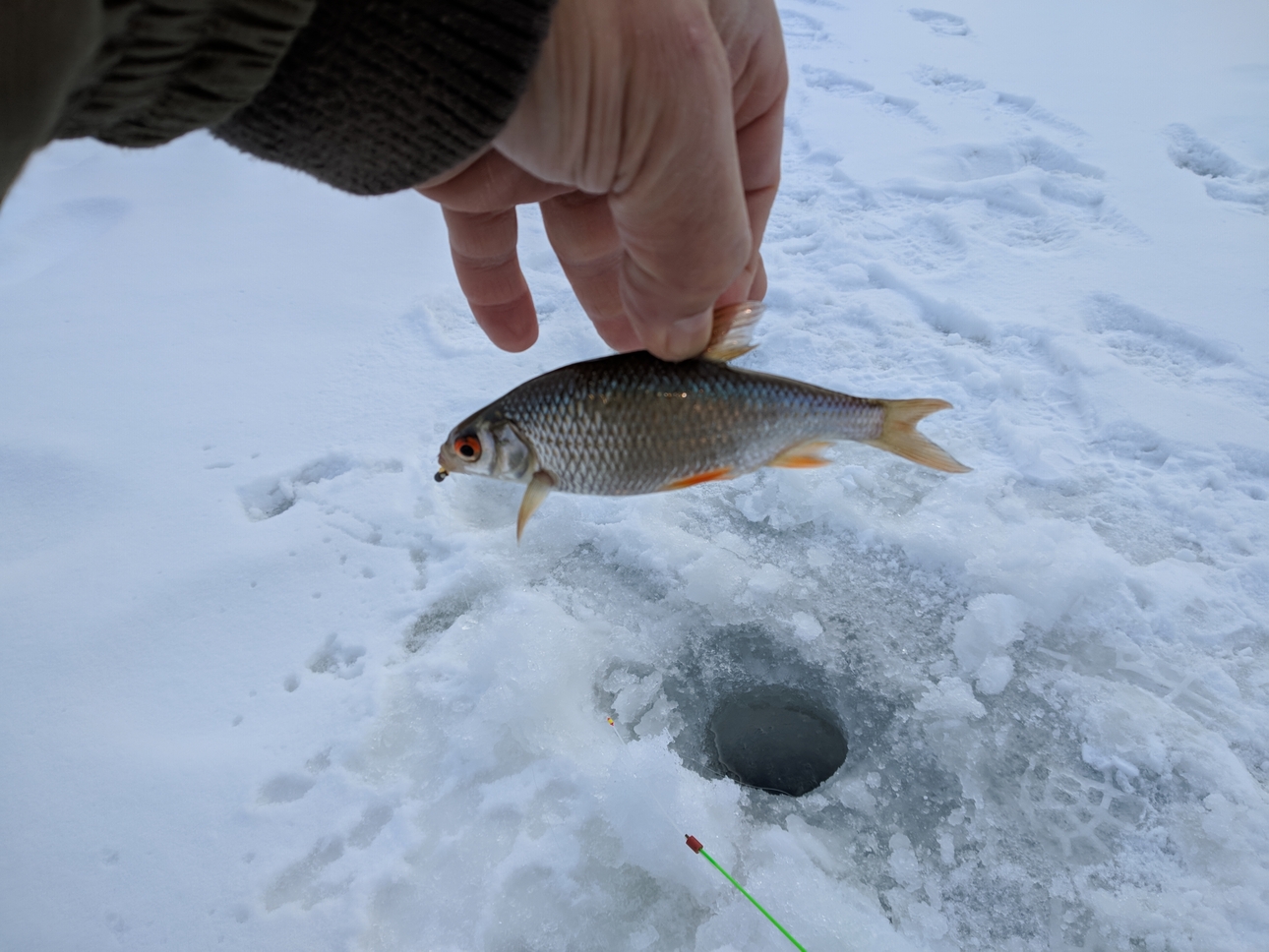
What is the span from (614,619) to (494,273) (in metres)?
1.34

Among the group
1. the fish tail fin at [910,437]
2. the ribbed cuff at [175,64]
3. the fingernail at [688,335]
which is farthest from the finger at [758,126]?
the ribbed cuff at [175,64]

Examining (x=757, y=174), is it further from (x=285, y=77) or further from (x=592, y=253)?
(x=285, y=77)

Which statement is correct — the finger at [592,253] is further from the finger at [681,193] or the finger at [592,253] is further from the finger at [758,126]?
the finger at [681,193]

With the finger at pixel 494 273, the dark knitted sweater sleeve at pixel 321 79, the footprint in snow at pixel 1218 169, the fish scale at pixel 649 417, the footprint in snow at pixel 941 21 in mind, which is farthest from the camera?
the footprint in snow at pixel 941 21

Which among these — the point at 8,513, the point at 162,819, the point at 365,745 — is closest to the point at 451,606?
the point at 365,745

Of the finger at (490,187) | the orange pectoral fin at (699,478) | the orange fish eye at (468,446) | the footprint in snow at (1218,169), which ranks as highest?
the finger at (490,187)

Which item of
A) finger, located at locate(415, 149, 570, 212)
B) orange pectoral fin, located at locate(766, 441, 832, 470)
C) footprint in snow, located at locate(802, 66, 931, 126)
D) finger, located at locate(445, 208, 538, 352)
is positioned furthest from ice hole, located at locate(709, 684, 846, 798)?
footprint in snow, located at locate(802, 66, 931, 126)

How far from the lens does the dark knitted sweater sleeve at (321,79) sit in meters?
0.96

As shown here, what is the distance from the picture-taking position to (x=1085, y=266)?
4.39 metres

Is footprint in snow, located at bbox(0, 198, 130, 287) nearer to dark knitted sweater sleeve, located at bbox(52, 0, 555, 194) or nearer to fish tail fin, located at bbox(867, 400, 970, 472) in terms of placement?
dark knitted sweater sleeve, located at bbox(52, 0, 555, 194)

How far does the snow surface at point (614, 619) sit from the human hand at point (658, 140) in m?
1.36

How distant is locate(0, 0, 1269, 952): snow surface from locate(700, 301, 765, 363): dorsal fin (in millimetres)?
1253

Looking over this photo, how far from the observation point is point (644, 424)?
1.63m

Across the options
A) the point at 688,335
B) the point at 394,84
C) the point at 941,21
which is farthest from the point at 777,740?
→ the point at 941,21
